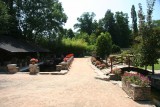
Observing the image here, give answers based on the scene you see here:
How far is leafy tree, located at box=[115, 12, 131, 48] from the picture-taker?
96.4 m

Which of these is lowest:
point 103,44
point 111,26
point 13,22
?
point 103,44

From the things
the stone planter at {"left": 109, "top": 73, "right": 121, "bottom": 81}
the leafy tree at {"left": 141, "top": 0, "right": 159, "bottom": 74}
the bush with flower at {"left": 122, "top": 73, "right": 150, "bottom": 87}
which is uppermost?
the leafy tree at {"left": 141, "top": 0, "right": 159, "bottom": 74}

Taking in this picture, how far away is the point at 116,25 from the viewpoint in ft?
317

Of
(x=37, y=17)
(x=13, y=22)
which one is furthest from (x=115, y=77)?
(x=37, y=17)

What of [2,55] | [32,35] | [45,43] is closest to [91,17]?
[45,43]

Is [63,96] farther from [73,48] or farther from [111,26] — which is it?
[111,26]

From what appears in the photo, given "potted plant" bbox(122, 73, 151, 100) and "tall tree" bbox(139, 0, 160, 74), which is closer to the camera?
"potted plant" bbox(122, 73, 151, 100)

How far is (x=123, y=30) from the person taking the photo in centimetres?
9950

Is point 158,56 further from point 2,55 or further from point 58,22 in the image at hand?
point 58,22

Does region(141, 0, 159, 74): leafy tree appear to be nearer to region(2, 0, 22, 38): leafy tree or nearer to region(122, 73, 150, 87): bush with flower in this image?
region(122, 73, 150, 87): bush with flower

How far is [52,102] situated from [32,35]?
4386 centimetres

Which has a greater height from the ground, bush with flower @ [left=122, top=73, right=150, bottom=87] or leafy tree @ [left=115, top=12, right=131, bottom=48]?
leafy tree @ [left=115, top=12, right=131, bottom=48]

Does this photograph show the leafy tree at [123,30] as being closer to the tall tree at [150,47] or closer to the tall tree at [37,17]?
the tall tree at [37,17]

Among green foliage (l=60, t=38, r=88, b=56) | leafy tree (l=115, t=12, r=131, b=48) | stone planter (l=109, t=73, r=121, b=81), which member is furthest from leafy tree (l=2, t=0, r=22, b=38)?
leafy tree (l=115, t=12, r=131, b=48)
